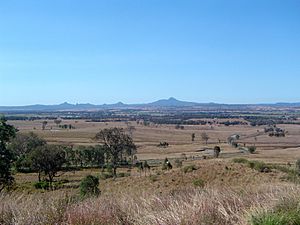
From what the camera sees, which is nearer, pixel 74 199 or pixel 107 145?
pixel 74 199

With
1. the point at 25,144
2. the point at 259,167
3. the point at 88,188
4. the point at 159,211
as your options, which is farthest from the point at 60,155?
the point at 159,211

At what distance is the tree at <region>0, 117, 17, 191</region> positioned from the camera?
26828 mm

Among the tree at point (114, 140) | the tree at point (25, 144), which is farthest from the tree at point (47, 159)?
the tree at point (25, 144)

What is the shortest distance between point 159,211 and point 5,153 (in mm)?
22843

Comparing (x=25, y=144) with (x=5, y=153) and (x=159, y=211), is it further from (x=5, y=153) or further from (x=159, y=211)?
(x=159, y=211)

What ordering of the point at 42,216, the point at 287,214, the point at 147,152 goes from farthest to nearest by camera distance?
the point at 147,152 → the point at 42,216 → the point at 287,214

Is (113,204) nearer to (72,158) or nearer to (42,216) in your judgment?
(42,216)

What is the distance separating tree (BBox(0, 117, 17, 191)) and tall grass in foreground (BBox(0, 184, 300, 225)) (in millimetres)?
19452

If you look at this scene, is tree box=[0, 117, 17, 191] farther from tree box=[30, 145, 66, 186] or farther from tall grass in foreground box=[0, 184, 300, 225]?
tree box=[30, 145, 66, 186]

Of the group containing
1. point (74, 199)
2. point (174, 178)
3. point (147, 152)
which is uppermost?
point (74, 199)

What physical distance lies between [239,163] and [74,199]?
30.4m

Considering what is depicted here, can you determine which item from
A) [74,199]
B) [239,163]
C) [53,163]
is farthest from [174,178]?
[53,163]

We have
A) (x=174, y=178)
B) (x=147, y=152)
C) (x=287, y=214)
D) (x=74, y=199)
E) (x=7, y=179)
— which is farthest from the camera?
(x=147, y=152)

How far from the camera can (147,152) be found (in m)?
122
